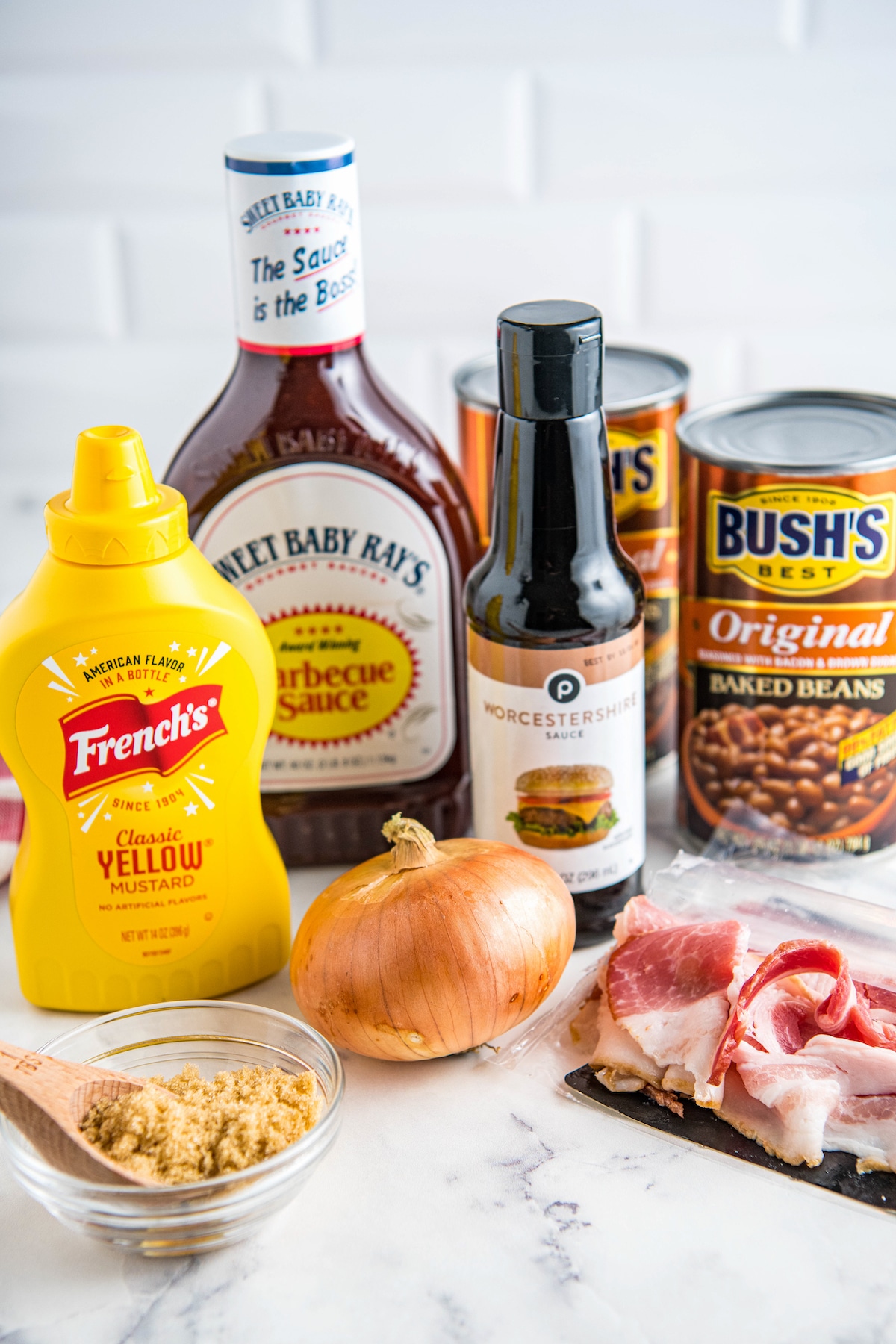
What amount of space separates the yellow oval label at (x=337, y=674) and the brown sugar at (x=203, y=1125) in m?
0.33

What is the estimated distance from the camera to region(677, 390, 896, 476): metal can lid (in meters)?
0.90

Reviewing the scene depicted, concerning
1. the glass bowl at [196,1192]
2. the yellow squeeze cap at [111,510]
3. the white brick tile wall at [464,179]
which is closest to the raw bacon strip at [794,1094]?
the glass bowl at [196,1192]

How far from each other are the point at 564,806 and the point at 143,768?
0.28 metres

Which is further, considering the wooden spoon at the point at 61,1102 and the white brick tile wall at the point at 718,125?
the white brick tile wall at the point at 718,125

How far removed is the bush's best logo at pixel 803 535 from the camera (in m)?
0.90

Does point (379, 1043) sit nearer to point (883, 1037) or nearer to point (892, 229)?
point (883, 1037)

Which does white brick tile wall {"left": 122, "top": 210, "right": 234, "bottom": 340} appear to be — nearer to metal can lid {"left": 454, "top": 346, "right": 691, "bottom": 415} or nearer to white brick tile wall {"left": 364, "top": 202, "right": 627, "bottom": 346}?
white brick tile wall {"left": 364, "top": 202, "right": 627, "bottom": 346}

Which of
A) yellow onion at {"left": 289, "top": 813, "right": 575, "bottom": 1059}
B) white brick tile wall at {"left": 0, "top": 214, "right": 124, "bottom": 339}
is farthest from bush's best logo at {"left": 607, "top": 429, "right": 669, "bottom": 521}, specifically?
white brick tile wall at {"left": 0, "top": 214, "right": 124, "bottom": 339}

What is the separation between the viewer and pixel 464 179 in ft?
4.38

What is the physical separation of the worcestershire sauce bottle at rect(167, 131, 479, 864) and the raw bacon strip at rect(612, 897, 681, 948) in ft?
0.75

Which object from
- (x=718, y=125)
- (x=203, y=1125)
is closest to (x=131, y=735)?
(x=203, y=1125)

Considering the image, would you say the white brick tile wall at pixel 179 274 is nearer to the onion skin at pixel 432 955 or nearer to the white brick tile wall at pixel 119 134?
the white brick tile wall at pixel 119 134

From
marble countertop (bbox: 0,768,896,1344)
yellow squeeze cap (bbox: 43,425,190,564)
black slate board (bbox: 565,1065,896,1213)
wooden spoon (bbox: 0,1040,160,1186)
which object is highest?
yellow squeeze cap (bbox: 43,425,190,564)

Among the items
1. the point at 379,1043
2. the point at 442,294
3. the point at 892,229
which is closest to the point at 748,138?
the point at 892,229
